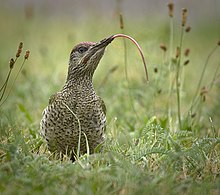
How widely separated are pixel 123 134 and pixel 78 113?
0.79 m

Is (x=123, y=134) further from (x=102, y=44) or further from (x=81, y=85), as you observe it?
(x=102, y=44)

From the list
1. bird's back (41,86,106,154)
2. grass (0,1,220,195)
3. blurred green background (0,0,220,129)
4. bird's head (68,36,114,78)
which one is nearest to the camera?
grass (0,1,220,195)

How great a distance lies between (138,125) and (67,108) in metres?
1.32

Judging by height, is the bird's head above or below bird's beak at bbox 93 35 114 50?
below

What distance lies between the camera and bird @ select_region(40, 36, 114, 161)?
4676 millimetres

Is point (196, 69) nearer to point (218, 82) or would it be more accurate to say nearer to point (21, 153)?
point (218, 82)

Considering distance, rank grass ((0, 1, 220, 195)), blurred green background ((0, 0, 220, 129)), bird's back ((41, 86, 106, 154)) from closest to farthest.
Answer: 1. grass ((0, 1, 220, 195))
2. bird's back ((41, 86, 106, 154))
3. blurred green background ((0, 0, 220, 129))

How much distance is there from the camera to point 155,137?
15.0ft

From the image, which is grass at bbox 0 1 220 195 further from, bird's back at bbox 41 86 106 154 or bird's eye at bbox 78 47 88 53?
bird's eye at bbox 78 47 88 53

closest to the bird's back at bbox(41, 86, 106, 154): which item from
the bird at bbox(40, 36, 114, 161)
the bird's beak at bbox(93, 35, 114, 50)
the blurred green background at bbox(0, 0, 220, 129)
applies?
the bird at bbox(40, 36, 114, 161)

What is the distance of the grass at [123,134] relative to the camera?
3.61m

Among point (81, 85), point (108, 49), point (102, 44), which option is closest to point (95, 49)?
point (102, 44)

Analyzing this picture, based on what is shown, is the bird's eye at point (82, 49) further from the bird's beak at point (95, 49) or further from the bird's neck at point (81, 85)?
the bird's neck at point (81, 85)

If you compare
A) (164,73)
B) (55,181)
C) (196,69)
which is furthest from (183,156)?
Answer: (196,69)
